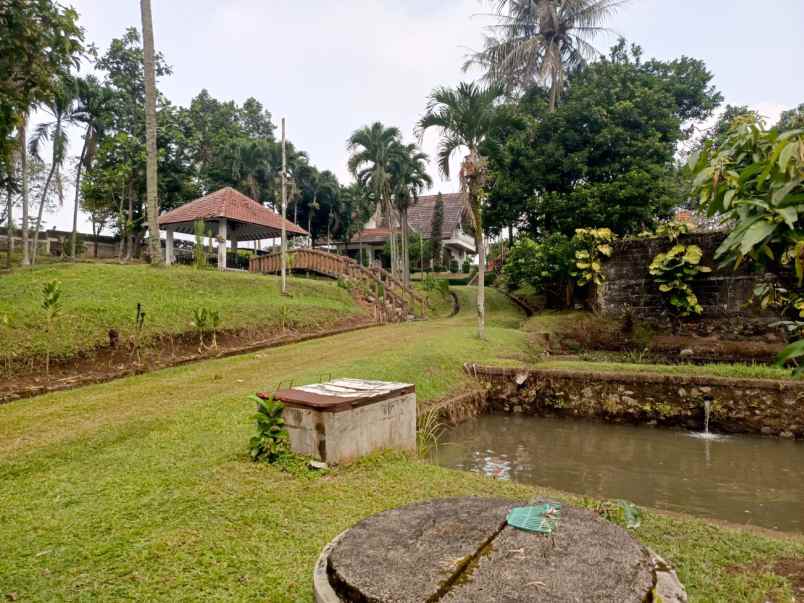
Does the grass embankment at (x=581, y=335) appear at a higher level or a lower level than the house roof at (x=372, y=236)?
lower

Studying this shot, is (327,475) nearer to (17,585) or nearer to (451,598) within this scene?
(17,585)

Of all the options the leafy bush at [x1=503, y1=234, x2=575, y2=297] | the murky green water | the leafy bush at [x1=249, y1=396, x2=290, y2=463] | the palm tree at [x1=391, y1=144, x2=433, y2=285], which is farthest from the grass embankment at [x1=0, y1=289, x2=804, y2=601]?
the palm tree at [x1=391, y1=144, x2=433, y2=285]

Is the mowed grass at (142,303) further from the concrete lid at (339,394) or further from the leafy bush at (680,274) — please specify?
the leafy bush at (680,274)

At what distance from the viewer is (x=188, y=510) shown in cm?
346

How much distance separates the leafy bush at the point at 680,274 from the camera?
13.0 metres

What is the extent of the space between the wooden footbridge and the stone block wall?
7.14 meters

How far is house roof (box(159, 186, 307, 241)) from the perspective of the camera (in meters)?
20.1

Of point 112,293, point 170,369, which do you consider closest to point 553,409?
point 170,369

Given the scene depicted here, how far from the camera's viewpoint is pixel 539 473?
584 centimetres

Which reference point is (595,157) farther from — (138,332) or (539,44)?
(138,332)

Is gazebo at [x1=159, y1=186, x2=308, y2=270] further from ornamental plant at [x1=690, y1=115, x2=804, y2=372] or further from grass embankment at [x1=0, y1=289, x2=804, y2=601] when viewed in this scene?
ornamental plant at [x1=690, y1=115, x2=804, y2=372]

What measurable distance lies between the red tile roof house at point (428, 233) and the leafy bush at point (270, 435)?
98.7ft

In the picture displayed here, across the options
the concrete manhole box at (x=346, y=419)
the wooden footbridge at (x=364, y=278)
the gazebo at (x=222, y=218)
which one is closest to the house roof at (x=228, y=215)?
the gazebo at (x=222, y=218)

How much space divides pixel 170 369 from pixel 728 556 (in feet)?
28.9
